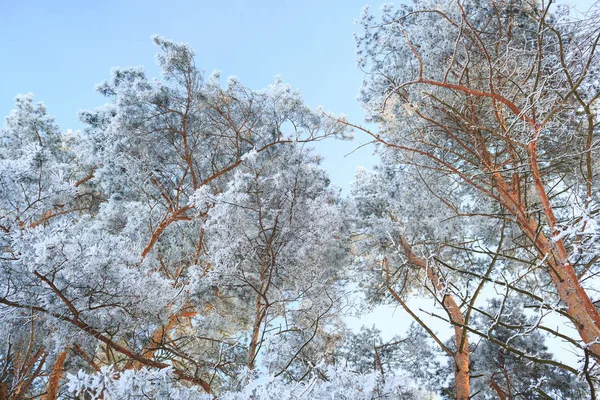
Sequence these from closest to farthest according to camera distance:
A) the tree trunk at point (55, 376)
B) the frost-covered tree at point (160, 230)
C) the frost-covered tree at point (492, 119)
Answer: the frost-covered tree at point (492, 119) < the frost-covered tree at point (160, 230) < the tree trunk at point (55, 376)

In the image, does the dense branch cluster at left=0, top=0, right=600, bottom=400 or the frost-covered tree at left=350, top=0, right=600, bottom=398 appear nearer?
the frost-covered tree at left=350, top=0, right=600, bottom=398

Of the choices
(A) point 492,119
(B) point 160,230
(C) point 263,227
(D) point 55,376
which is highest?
(A) point 492,119

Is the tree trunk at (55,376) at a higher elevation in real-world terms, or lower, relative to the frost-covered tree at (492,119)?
lower

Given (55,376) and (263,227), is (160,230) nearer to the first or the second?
(263,227)

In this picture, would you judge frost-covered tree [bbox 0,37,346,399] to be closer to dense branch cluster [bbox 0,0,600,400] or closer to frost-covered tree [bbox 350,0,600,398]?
dense branch cluster [bbox 0,0,600,400]

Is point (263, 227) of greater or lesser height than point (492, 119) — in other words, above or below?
below

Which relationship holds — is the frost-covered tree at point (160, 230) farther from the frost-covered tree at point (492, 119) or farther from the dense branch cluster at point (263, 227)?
the frost-covered tree at point (492, 119)

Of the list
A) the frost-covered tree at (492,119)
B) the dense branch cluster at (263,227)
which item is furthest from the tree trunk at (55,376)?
the frost-covered tree at (492,119)

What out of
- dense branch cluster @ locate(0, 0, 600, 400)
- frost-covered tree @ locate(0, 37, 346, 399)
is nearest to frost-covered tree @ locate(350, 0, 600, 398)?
dense branch cluster @ locate(0, 0, 600, 400)

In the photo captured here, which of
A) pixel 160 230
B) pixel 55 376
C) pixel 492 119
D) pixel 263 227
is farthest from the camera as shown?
pixel 160 230

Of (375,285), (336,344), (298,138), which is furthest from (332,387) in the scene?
(375,285)

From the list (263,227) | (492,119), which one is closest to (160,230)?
(263,227)

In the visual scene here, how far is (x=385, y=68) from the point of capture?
23.3 ft

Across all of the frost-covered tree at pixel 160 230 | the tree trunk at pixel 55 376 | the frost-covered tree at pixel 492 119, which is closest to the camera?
the frost-covered tree at pixel 492 119
